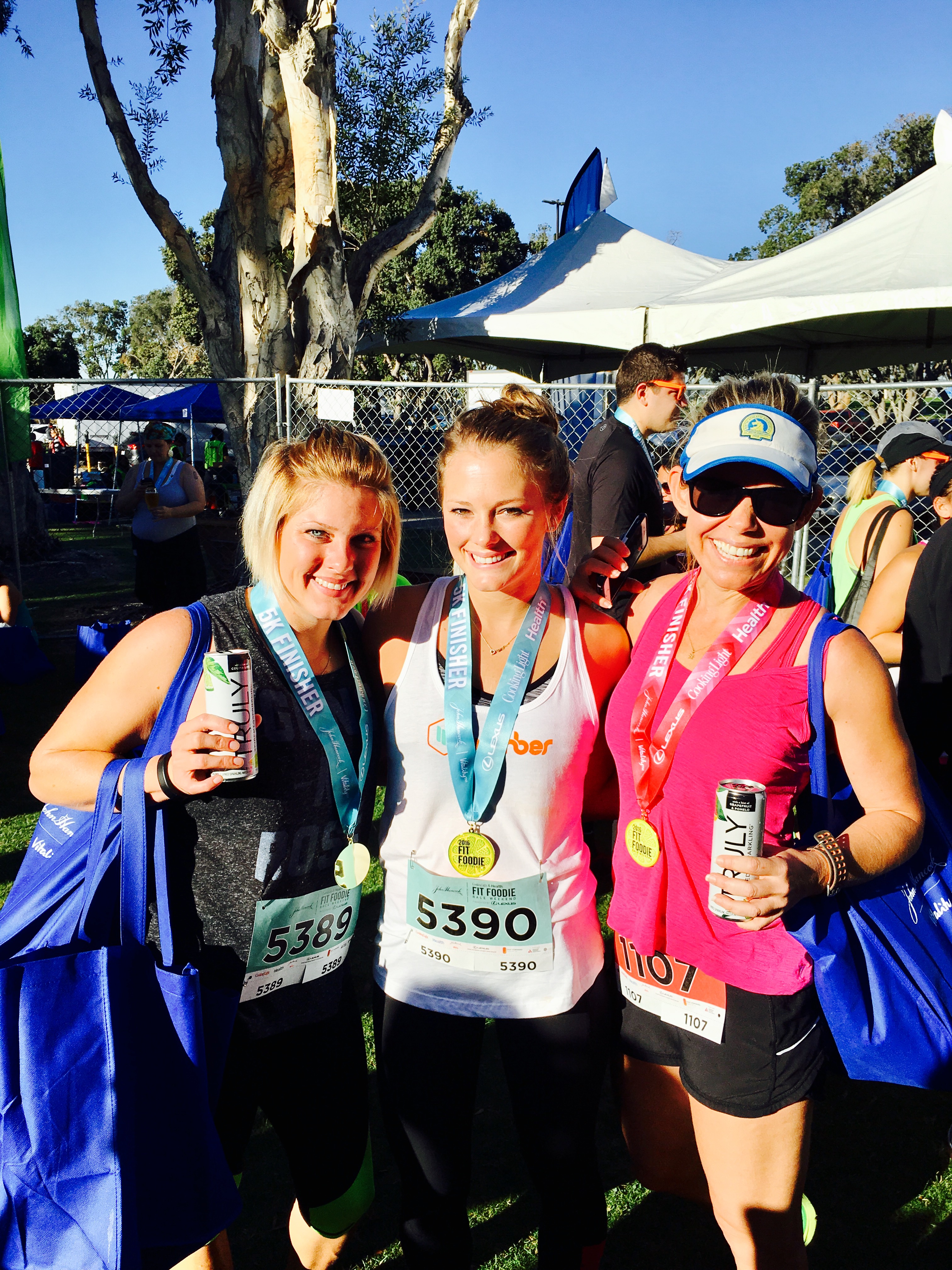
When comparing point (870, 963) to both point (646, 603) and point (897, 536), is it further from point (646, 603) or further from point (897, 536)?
point (897, 536)

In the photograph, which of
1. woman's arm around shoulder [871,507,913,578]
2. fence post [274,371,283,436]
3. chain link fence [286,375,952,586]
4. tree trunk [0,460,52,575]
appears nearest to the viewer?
woman's arm around shoulder [871,507,913,578]

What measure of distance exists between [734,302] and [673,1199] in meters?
8.28

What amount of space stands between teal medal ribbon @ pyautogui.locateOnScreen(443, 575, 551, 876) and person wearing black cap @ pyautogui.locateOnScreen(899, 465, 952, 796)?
165cm

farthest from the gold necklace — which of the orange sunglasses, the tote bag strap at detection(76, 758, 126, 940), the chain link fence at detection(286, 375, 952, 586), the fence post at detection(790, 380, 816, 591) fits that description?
the fence post at detection(790, 380, 816, 591)

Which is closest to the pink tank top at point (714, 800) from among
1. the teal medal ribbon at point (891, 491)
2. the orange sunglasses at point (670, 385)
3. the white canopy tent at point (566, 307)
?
the teal medal ribbon at point (891, 491)

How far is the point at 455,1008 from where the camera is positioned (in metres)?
1.91

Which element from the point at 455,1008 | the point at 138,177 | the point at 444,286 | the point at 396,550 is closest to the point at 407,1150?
the point at 455,1008

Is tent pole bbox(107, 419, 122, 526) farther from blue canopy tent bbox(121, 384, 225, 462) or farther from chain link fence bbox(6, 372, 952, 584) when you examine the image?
blue canopy tent bbox(121, 384, 225, 462)

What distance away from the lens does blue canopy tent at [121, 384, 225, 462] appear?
1017 inches

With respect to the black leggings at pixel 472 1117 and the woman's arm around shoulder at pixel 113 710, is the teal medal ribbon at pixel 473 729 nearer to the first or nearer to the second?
the black leggings at pixel 472 1117

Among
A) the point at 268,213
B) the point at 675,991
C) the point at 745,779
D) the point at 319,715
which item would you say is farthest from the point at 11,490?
the point at 745,779

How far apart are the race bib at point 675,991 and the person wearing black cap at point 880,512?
9.28 ft

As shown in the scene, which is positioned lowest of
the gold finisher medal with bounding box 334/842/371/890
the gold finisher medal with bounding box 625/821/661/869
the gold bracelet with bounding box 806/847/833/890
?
the gold finisher medal with bounding box 334/842/371/890

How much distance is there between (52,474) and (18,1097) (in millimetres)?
30476
